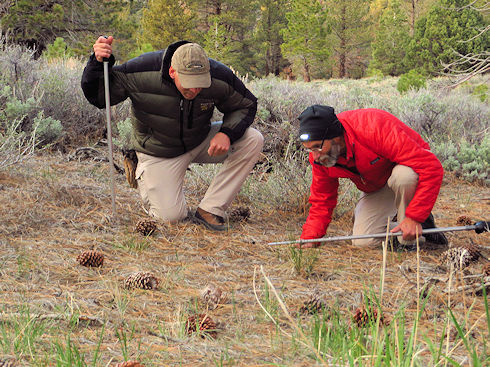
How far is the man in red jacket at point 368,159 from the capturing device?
297 centimetres

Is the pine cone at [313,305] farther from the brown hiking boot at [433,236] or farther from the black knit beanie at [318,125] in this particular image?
the brown hiking boot at [433,236]

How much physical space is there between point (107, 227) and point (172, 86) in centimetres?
113

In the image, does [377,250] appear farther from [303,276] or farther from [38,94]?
[38,94]

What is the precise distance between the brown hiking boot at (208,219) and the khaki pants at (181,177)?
0.04 m

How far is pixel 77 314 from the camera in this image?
2.09 m

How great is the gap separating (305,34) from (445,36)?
13283mm

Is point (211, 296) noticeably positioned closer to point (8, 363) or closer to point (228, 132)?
point (8, 363)

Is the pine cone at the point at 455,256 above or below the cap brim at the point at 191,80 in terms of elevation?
below

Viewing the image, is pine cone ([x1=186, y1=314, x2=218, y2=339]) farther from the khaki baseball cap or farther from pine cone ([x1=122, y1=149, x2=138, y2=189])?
pine cone ([x1=122, y1=149, x2=138, y2=189])

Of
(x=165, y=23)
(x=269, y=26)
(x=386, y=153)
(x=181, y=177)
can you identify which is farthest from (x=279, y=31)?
(x=386, y=153)

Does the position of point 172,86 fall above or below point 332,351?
above

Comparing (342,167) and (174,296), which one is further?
(342,167)

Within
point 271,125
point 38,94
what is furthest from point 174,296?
point 38,94

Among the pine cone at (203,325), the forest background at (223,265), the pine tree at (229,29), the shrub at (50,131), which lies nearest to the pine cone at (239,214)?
the forest background at (223,265)
